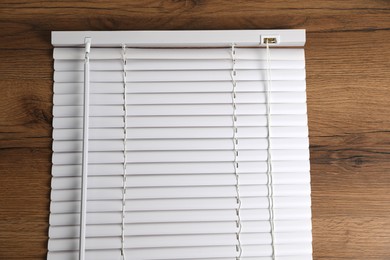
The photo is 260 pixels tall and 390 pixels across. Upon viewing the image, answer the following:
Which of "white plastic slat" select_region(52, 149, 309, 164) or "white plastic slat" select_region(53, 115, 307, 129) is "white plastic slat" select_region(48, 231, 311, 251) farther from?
"white plastic slat" select_region(53, 115, 307, 129)

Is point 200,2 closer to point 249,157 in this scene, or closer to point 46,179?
point 249,157

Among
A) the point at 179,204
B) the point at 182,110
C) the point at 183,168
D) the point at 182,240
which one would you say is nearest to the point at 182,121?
the point at 182,110

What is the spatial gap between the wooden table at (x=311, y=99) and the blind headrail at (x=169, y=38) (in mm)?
65

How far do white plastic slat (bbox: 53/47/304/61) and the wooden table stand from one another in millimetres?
60

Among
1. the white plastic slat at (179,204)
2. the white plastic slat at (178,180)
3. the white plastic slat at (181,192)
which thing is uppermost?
the white plastic slat at (178,180)

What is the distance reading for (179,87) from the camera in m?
1.26

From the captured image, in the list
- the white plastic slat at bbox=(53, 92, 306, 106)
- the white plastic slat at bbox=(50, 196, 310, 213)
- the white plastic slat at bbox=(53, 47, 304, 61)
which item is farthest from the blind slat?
the white plastic slat at bbox=(50, 196, 310, 213)

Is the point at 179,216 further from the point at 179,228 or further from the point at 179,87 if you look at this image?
the point at 179,87

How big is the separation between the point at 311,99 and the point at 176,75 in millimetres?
442

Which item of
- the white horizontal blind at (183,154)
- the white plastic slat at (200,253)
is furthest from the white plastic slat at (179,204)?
the white plastic slat at (200,253)

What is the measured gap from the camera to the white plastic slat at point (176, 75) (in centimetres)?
126

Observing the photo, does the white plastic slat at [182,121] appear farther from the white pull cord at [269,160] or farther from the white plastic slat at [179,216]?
the white plastic slat at [179,216]

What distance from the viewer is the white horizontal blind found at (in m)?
1.21

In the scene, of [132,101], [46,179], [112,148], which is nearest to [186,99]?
[132,101]
